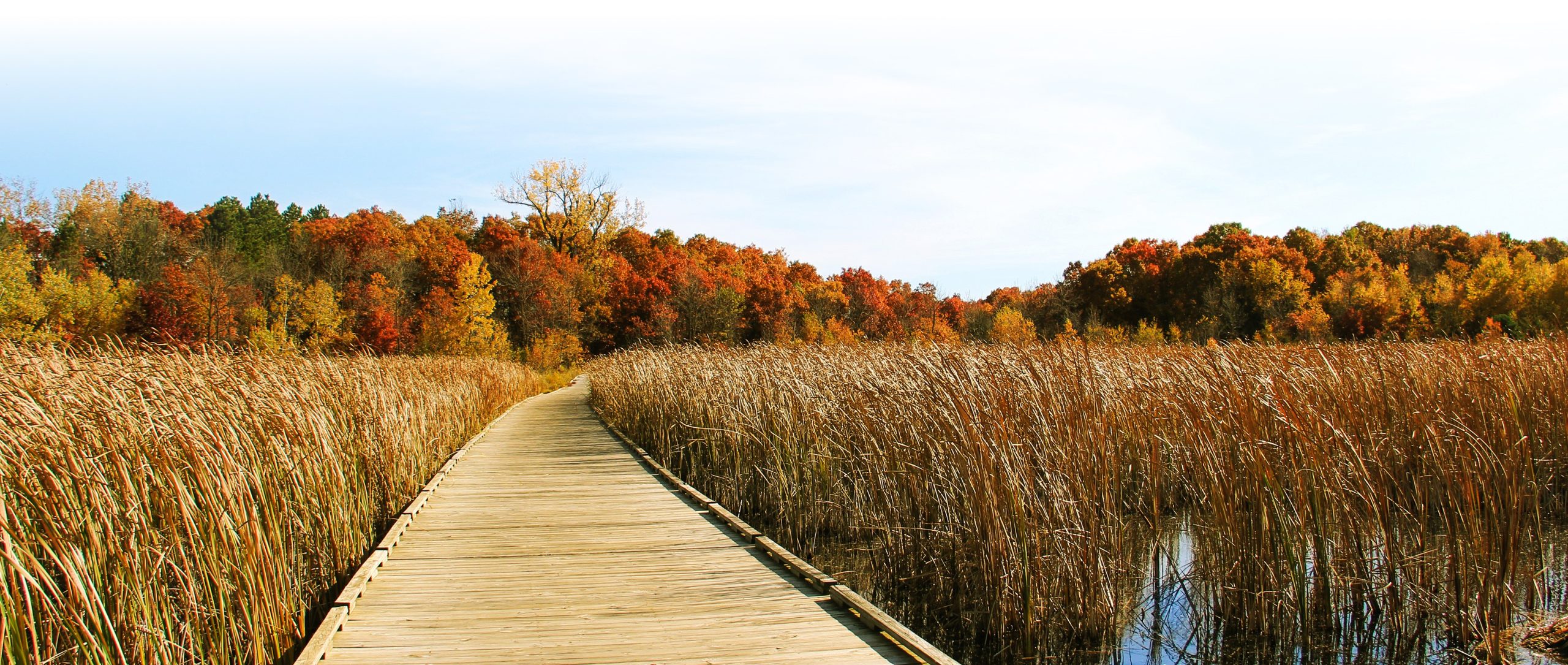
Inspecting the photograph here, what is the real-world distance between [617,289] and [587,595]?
39934 mm

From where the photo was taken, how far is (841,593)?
4180 mm

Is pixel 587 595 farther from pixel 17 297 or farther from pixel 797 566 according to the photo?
pixel 17 297

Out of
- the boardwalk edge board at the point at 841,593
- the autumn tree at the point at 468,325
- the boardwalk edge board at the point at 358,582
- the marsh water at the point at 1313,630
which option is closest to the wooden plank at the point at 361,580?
the boardwalk edge board at the point at 358,582

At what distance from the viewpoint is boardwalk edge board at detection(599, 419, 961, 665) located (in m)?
3.44

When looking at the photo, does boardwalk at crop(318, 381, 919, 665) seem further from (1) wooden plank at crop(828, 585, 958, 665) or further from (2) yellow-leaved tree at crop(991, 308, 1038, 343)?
(2) yellow-leaved tree at crop(991, 308, 1038, 343)

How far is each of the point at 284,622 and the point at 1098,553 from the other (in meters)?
3.78

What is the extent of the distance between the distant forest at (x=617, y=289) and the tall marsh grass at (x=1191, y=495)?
981 inches

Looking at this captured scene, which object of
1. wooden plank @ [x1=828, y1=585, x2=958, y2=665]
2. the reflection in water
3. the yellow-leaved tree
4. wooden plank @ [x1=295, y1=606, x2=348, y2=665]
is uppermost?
the yellow-leaved tree

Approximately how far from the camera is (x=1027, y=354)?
5758 millimetres

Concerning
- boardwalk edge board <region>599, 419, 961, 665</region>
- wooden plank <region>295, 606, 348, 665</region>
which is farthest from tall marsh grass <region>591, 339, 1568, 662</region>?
wooden plank <region>295, 606, 348, 665</region>

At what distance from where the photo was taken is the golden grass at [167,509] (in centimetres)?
266

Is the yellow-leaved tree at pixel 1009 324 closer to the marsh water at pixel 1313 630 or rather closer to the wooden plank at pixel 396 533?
the wooden plank at pixel 396 533

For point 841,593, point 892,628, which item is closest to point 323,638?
point 841,593

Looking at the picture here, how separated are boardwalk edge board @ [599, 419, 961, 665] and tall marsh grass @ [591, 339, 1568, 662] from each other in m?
0.50
